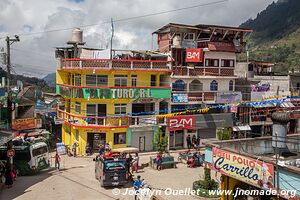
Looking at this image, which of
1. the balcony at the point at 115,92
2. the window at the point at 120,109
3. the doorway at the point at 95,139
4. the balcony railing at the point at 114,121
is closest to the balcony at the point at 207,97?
the balcony at the point at 115,92

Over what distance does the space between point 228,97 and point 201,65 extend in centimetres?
479

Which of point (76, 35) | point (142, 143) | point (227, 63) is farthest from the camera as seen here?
point (227, 63)

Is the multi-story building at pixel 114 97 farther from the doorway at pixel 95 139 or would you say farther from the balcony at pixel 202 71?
the balcony at pixel 202 71

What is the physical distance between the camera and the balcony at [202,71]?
36.2 m

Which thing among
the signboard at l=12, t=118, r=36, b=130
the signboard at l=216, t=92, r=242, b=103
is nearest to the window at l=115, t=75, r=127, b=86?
the signboard at l=12, t=118, r=36, b=130

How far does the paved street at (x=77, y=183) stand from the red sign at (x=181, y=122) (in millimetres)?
6603

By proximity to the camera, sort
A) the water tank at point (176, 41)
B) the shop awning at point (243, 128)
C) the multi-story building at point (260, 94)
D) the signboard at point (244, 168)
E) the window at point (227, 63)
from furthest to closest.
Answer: the multi-story building at point (260, 94) < the window at point (227, 63) < the water tank at point (176, 41) < the shop awning at point (243, 128) < the signboard at point (244, 168)

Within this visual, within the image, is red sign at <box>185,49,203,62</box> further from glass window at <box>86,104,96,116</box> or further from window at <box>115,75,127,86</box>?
glass window at <box>86,104,96,116</box>

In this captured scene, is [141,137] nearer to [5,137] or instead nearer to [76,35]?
[76,35]

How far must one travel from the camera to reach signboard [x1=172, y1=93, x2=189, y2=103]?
117 ft

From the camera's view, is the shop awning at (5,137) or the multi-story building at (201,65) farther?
the multi-story building at (201,65)

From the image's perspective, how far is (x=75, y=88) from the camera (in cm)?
3322

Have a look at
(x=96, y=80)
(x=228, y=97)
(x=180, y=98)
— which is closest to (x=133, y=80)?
(x=96, y=80)

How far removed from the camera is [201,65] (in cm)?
3775
